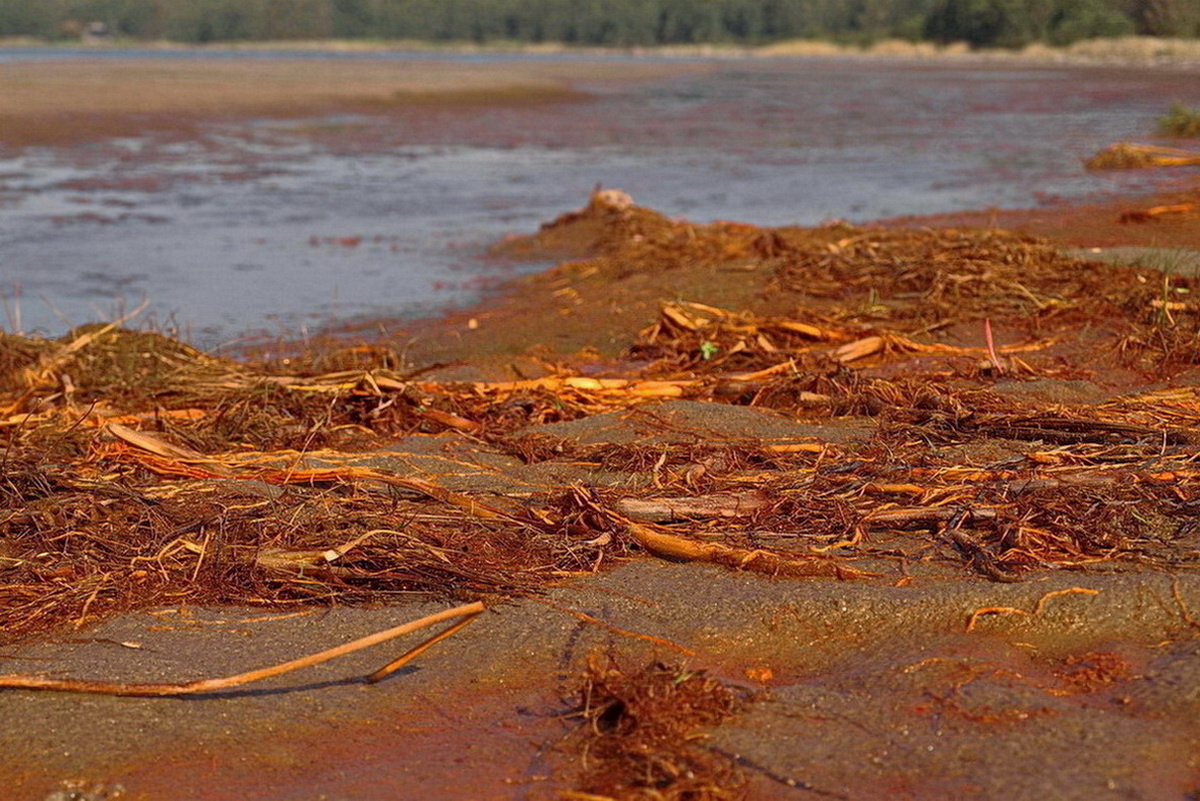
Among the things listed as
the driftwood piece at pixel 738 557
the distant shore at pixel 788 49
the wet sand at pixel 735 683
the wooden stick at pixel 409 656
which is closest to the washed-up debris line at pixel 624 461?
the driftwood piece at pixel 738 557

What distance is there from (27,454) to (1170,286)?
492 centimetres

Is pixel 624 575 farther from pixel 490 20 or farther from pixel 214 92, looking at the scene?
pixel 490 20

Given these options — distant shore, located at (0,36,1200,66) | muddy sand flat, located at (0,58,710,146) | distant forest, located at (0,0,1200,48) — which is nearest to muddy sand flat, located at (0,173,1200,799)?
muddy sand flat, located at (0,58,710,146)

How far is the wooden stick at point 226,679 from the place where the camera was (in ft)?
8.42

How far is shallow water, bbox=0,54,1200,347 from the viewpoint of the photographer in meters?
9.28

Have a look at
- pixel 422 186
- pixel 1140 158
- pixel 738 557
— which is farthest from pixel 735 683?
pixel 1140 158

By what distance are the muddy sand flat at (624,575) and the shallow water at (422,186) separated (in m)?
2.48

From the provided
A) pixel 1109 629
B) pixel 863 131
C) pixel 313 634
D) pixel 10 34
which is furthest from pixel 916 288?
pixel 10 34

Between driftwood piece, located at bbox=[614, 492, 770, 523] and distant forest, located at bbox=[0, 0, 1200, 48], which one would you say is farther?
distant forest, located at bbox=[0, 0, 1200, 48]

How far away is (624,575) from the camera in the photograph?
309 centimetres

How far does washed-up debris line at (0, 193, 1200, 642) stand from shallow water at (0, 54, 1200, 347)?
1.96m

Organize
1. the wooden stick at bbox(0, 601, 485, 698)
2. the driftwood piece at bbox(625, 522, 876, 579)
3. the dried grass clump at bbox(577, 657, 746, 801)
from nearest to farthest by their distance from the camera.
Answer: the dried grass clump at bbox(577, 657, 746, 801) → the wooden stick at bbox(0, 601, 485, 698) → the driftwood piece at bbox(625, 522, 876, 579)

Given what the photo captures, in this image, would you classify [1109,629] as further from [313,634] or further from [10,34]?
[10,34]

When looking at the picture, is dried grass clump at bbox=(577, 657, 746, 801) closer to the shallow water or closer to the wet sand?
the wet sand
